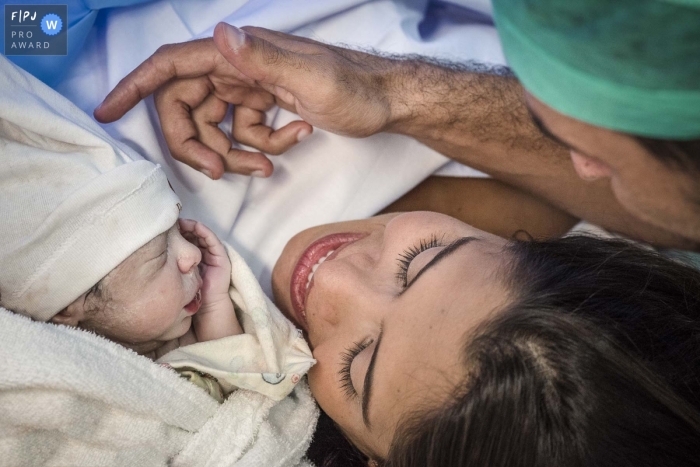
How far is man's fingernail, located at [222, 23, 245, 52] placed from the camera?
3.56 ft

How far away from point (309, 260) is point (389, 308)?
1.08ft

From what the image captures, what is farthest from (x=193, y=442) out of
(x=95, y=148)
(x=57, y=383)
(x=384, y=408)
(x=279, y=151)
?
(x=279, y=151)

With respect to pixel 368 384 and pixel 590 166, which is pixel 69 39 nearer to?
pixel 368 384

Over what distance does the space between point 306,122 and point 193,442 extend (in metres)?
0.76

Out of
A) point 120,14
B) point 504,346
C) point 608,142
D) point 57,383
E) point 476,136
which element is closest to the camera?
point 608,142

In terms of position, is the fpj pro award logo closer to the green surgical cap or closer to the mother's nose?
the mother's nose

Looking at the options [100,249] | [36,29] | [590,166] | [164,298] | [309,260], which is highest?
[36,29]

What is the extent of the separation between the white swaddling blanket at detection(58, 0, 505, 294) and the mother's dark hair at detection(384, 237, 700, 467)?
62 centimetres

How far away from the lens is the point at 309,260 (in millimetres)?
1294

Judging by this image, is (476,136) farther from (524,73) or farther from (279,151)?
(524,73)

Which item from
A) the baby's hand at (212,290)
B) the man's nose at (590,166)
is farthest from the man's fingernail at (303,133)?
the man's nose at (590,166)

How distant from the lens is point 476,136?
4.90 ft

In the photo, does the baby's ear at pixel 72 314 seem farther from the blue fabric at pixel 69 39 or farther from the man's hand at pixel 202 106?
the blue fabric at pixel 69 39

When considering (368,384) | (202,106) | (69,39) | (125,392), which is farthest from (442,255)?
(69,39)
